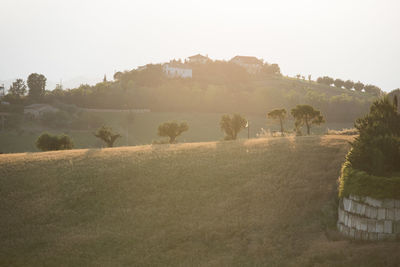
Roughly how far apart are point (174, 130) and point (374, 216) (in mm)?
39190

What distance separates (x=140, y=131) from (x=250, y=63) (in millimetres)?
105156

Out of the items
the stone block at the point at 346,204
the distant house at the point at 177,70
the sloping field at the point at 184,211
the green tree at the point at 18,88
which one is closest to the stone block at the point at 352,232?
the sloping field at the point at 184,211

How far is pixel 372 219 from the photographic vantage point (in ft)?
58.3

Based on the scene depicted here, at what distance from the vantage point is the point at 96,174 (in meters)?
30.4

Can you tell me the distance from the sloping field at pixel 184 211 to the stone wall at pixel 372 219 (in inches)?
25.8

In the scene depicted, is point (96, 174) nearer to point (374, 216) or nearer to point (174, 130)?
point (374, 216)

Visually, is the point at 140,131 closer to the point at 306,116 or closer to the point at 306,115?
the point at 306,116

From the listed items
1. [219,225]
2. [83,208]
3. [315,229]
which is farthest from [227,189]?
[83,208]

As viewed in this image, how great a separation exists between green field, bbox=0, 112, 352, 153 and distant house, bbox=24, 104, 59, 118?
21.8ft

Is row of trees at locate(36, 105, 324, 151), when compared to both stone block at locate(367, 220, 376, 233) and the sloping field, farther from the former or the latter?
stone block at locate(367, 220, 376, 233)

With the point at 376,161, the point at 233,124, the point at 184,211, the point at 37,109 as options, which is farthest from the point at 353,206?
the point at 37,109

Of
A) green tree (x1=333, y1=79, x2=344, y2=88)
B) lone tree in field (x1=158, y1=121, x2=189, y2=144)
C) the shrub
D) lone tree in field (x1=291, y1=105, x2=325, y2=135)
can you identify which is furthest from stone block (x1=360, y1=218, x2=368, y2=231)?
green tree (x1=333, y1=79, x2=344, y2=88)

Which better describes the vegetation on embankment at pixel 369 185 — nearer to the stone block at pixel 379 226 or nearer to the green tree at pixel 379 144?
the green tree at pixel 379 144

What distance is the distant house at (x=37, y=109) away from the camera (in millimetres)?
106688
